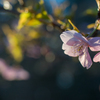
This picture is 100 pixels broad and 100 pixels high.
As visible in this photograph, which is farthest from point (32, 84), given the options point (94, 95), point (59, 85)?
point (94, 95)

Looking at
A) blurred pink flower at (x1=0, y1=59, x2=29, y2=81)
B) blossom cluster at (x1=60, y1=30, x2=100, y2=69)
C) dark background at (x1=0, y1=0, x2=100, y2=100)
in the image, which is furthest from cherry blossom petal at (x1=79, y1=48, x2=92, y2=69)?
dark background at (x1=0, y1=0, x2=100, y2=100)

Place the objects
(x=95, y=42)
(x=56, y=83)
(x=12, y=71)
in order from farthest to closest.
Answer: (x=56, y=83)
(x=12, y=71)
(x=95, y=42)

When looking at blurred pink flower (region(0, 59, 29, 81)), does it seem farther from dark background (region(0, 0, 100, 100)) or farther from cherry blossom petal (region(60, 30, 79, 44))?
cherry blossom petal (region(60, 30, 79, 44))

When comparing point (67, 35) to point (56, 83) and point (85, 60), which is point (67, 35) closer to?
point (85, 60)

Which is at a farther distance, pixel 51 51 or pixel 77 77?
pixel 77 77

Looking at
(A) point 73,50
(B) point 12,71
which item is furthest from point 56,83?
(A) point 73,50

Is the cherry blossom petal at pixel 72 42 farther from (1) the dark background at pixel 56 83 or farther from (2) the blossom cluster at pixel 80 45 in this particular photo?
(1) the dark background at pixel 56 83

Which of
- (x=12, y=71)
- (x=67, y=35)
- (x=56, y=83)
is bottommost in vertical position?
(x=56, y=83)

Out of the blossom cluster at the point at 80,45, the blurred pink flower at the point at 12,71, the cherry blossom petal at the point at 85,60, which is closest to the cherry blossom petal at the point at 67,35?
the blossom cluster at the point at 80,45

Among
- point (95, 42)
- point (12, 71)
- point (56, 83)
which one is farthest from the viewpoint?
point (56, 83)

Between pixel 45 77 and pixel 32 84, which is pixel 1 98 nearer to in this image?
pixel 32 84
